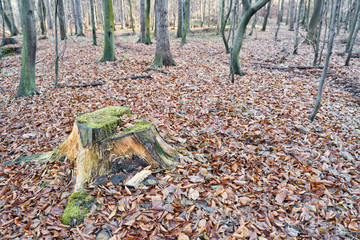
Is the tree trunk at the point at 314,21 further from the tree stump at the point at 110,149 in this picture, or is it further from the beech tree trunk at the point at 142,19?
the tree stump at the point at 110,149

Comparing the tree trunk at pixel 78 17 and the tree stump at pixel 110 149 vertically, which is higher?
the tree trunk at pixel 78 17

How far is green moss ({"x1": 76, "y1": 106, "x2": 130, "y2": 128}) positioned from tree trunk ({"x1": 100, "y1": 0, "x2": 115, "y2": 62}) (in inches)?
293

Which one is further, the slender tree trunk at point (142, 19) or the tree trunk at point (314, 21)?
the slender tree trunk at point (142, 19)

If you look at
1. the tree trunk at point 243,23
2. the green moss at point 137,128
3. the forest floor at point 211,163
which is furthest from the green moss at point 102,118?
the tree trunk at point 243,23

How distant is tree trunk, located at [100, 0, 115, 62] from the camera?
10.1m

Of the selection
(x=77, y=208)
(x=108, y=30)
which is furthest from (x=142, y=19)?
(x=77, y=208)

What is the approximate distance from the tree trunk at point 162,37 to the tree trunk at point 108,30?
101 inches

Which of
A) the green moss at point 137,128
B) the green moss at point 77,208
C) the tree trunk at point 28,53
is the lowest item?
the green moss at point 77,208

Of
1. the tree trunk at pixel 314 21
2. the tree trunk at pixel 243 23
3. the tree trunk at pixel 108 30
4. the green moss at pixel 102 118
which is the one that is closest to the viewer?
the green moss at pixel 102 118

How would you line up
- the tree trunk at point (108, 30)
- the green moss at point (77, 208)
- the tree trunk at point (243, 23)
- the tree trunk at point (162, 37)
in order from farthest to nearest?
the tree trunk at point (108, 30)
the tree trunk at point (162, 37)
the tree trunk at point (243, 23)
the green moss at point (77, 208)

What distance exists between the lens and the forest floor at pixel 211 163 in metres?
2.71

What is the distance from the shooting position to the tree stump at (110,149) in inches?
129

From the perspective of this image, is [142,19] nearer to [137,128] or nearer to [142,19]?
[142,19]

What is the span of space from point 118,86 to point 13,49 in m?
12.2
